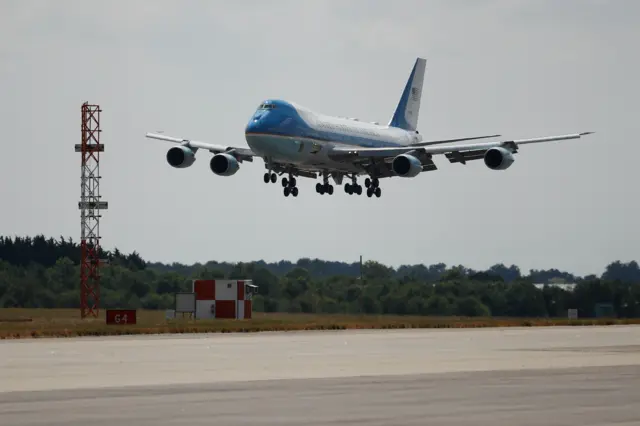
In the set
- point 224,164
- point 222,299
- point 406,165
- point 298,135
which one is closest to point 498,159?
point 406,165

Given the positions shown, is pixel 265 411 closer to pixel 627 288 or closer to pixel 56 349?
pixel 56 349

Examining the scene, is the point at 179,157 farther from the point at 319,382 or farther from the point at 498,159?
the point at 319,382

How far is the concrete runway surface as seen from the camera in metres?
31.2

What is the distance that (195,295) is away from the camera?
12262 cm

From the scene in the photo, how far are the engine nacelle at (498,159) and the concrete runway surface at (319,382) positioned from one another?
2398 cm

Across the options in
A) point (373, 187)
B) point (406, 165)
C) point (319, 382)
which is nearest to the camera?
point (319, 382)

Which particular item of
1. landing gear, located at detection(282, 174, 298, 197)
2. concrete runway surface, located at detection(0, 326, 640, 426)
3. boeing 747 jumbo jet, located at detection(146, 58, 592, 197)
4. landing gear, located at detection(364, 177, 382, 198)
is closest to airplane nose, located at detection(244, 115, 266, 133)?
boeing 747 jumbo jet, located at detection(146, 58, 592, 197)

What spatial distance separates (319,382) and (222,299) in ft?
264

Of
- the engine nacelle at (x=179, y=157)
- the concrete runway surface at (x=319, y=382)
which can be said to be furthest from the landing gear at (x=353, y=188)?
the concrete runway surface at (x=319, y=382)

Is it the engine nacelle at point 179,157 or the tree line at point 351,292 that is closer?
the engine nacelle at point 179,157

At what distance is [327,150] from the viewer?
96.8 metres

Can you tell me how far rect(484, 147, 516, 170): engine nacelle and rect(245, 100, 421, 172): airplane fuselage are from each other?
454 inches

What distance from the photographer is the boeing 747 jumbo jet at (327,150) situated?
92625 mm

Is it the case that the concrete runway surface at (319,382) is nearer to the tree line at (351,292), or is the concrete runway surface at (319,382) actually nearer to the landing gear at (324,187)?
the landing gear at (324,187)
